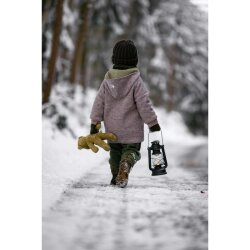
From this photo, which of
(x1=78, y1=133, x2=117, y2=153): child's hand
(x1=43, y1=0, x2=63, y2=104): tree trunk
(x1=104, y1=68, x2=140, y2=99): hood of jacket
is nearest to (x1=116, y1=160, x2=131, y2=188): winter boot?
(x1=78, y1=133, x2=117, y2=153): child's hand

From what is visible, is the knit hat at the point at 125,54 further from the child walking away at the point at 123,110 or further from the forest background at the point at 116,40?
the forest background at the point at 116,40

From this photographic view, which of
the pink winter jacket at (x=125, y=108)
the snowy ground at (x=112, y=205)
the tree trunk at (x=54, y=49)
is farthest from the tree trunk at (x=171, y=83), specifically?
the pink winter jacket at (x=125, y=108)

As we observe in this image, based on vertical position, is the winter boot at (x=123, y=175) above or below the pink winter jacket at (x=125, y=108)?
below

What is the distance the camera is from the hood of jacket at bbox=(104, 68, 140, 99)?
257 centimetres

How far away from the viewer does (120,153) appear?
2.67 metres

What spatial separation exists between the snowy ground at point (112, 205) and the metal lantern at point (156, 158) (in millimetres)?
48

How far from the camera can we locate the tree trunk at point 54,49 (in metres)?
3.34

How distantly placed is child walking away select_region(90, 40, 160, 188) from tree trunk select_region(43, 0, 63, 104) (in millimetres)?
928

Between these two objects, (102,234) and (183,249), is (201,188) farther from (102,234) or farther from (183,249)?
(102,234)

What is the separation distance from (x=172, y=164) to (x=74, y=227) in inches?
44.4
